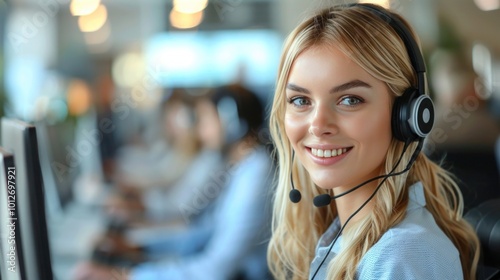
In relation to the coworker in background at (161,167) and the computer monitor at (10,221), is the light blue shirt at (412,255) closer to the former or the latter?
the computer monitor at (10,221)

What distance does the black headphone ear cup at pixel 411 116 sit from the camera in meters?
1.06

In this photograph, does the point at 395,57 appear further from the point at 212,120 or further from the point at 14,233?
the point at 212,120

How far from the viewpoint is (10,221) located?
108cm

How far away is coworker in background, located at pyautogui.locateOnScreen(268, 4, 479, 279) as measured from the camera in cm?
103

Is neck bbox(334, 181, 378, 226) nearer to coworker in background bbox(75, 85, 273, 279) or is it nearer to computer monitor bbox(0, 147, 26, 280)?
computer monitor bbox(0, 147, 26, 280)

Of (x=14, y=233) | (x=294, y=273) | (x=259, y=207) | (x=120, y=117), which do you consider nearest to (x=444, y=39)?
(x=120, y=117)

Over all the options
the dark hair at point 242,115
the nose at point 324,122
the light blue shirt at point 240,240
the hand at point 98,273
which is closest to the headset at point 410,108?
the nose at point 324,122

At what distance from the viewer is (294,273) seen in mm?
1375

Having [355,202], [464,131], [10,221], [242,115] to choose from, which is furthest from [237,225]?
[464,131]

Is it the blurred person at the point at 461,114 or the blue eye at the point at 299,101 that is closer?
the blue eye at the point at 299,101

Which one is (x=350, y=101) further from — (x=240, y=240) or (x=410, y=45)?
(x=240, y=240)

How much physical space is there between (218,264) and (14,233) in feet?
4.31

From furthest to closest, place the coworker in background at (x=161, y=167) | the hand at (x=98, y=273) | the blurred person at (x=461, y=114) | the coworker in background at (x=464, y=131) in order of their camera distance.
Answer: the coworker in background at (x=161, y=167) → the blurred person at (x=461, y=114) → the hand at (x=98, y=273) → the coworker in background at (x=464, y=131)

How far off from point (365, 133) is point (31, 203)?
0.57 m
